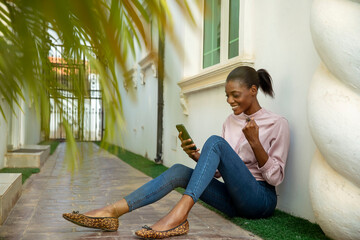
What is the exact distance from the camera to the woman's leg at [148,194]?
2.62 meters

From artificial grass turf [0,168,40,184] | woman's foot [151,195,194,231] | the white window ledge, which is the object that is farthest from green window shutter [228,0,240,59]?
artificial grass turf [0,168,40,184]

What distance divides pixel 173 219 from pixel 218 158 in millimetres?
446

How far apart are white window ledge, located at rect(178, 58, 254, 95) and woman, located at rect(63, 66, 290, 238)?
733mm

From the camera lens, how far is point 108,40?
21.1 inches

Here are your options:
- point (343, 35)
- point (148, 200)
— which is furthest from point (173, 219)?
point (343, 35)

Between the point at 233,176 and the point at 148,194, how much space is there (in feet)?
1.73

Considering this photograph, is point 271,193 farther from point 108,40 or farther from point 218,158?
point 108,40

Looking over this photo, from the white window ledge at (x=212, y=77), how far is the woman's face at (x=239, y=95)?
822 mm

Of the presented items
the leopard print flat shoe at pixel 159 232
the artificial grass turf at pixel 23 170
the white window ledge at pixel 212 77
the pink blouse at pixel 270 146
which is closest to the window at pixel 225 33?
the white window ledge at pixel 212 77

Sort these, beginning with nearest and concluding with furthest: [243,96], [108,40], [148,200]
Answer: [108,40] < [148,200] < [243,96]

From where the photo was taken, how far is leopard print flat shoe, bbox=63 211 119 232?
250 centimetres

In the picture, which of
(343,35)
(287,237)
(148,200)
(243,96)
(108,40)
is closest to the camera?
(108,40)

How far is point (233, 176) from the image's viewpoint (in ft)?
8.63

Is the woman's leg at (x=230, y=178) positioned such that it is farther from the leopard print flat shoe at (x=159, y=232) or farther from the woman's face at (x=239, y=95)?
the woman's face at (x=239, y=95)
